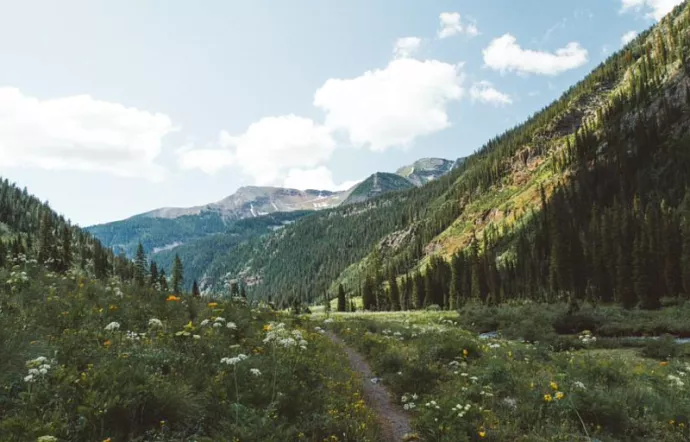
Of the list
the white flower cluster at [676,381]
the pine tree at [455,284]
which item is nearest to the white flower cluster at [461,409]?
the white flower cluster at [676,381]

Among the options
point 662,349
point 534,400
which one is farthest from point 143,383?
point 662,349

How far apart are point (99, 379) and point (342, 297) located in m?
124

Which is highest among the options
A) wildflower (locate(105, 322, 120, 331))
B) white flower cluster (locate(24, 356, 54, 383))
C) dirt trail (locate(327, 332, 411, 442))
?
→ wildflower (locate(105, 322, 120, 331))

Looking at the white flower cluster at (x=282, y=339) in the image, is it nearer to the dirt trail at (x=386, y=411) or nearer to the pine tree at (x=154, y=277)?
the dirt trail at (x=386, y=411)

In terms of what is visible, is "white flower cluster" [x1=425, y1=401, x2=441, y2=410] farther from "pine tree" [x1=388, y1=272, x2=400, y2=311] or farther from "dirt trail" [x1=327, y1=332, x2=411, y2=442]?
"pine tree" [x1=388, y1=272, x2=400, y2=311]

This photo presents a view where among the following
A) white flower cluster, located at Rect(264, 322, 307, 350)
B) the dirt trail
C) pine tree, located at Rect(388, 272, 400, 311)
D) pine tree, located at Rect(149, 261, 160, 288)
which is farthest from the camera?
pine tree, located at Rect(388, 272, 400, 311)

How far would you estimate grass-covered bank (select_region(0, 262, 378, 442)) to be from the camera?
5824mm

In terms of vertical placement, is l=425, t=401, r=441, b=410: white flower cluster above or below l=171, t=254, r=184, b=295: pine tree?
below

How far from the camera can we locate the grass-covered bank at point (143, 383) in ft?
19.1

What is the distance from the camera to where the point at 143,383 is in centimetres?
673

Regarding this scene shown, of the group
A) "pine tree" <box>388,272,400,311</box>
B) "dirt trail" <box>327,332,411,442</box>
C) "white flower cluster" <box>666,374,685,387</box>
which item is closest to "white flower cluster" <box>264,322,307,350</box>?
"dirt trail" <box>327,332,411,442</box>

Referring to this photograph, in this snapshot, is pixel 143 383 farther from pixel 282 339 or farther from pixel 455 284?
pixel 455 284

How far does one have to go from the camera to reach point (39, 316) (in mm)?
9398

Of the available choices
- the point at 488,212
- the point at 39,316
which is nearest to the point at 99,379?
the point at 39,316
